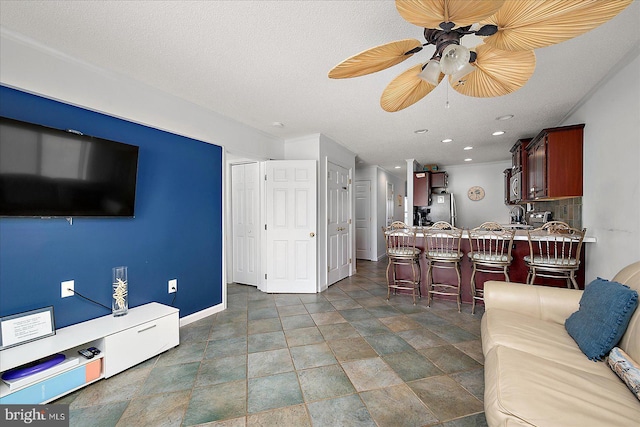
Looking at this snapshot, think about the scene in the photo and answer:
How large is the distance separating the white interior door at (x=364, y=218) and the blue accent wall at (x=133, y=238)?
4129mm

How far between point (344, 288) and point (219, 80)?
336 centimetres

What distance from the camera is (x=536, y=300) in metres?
2.00

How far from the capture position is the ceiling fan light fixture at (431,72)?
1.42m

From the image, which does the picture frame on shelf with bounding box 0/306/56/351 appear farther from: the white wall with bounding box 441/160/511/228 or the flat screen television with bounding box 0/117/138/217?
the white wall with bounding box 441/160/511/228

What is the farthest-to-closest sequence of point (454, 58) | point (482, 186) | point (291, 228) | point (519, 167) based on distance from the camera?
point (482, 186)
point (519, 167)
point (291, 228)
point (454, 58)

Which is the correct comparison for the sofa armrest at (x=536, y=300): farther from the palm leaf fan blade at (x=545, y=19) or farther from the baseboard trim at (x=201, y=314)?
the baseboard trim at (x=201, y=314)

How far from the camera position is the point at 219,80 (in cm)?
244

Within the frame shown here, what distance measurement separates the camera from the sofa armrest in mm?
1897

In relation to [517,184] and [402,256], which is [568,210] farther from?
[402,256]

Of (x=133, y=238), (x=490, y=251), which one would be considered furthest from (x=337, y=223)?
(x=133, y=238)

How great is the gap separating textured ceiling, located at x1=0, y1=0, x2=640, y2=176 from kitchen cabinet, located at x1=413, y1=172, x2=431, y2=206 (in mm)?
2854

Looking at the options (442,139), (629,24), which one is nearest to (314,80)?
(629,24)

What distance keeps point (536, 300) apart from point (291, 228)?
298 cm

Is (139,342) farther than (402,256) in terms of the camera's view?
No
